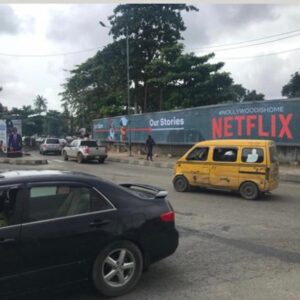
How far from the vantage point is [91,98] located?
180 feet

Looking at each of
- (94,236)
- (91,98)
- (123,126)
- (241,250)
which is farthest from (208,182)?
(91,98)

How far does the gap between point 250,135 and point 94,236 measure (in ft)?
63.0

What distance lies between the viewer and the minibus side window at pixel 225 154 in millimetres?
12541

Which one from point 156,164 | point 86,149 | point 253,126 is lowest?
point 156,164

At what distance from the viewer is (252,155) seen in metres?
12.3

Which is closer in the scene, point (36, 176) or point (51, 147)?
point (36, 176)

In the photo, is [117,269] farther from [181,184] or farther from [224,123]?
[224,123]

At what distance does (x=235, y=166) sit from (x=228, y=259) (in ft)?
21.2

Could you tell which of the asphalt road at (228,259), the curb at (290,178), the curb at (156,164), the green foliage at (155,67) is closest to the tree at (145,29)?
the green foliage at (155,67)

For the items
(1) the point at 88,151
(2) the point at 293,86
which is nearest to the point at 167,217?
(1) the point at 88,151

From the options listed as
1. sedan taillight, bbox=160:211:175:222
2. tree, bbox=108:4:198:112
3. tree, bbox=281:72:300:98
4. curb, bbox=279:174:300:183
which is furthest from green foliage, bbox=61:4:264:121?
sedan taillight, bbox=160:211:175:222

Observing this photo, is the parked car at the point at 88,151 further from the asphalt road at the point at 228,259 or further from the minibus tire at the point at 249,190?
the asphalt road at the point at 228,259

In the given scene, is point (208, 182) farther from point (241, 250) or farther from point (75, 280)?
point (75, 280)

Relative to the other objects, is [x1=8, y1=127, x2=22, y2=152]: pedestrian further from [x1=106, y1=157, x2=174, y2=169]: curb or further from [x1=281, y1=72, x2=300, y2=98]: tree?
[x1=281, y1=72, x2=300, y2=98]: tree
